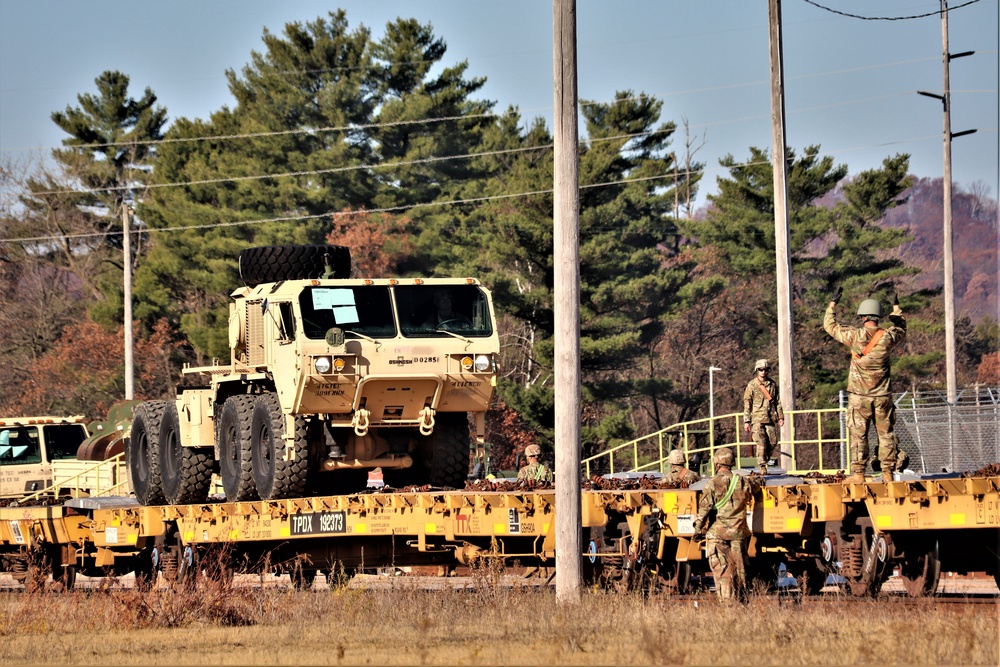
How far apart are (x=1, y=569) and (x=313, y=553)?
7571mm

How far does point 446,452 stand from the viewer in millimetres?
17797

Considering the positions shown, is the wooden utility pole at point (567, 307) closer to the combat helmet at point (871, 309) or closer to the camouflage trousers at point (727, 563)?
the camouflage trousers at point (727, 563)

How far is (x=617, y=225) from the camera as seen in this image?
52750mm

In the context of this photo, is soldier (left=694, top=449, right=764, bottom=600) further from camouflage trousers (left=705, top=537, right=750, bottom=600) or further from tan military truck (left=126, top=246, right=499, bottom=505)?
tan military truck (left=126, top=246, right=499, bottom=505)

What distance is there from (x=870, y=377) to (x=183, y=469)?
8.80 metres

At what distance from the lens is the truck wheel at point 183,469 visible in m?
18.9

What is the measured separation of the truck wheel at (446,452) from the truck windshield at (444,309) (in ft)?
3.70

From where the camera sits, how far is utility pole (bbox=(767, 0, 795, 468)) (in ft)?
78.4

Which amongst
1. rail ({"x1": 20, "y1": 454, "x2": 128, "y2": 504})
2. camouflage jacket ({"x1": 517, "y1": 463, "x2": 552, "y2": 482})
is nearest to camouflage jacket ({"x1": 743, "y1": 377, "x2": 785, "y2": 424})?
camouflage jacket ({"x1": 517, "y1": 463, "x2": 552, "y2": 482})

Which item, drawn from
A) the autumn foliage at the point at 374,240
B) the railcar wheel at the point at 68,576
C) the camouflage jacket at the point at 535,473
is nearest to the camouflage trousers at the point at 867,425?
the camouflage jacket at the point at 535,473

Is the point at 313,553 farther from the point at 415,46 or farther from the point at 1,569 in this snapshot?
the point at 415,46

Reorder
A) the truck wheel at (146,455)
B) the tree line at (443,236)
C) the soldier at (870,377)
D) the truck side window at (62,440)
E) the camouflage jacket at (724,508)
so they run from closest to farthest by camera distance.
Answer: the camouflage jacket at (724,508)
the soldier at (870,377)
the truck wheel at (146,455)
the truck side window at (62,440)
the tree line at (443,236)

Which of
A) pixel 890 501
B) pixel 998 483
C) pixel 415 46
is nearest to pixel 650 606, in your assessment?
pixel 890 501

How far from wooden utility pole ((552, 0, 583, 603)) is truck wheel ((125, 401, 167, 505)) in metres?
7.45
